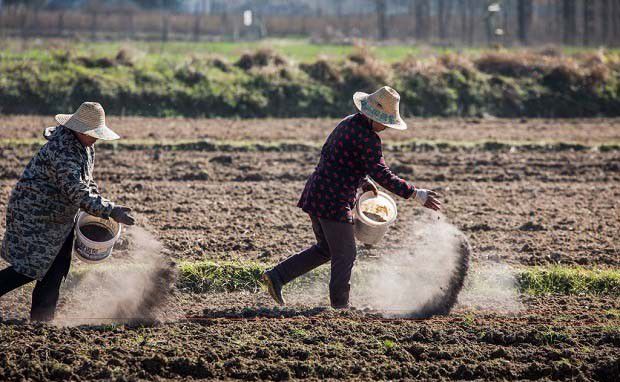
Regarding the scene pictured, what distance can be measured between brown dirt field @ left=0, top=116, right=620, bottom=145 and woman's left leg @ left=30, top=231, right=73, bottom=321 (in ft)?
28.3

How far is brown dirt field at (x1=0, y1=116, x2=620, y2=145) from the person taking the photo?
15641mm

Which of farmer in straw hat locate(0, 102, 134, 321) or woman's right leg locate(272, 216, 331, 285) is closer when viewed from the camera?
farmer in straw hat locate(0, 102, 134, 321)

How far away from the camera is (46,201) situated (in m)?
6.15

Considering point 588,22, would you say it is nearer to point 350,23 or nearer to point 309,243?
point 350,23

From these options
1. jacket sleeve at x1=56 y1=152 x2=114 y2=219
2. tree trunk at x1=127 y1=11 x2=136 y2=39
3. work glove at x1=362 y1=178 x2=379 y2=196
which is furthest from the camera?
tree trunk at x1=127 y1=11 x2=136 y2=39

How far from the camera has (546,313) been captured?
734 centimetres

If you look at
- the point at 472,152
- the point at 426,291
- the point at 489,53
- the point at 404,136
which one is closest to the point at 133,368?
the point at 426,291

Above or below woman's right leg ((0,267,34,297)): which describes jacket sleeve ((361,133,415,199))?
above

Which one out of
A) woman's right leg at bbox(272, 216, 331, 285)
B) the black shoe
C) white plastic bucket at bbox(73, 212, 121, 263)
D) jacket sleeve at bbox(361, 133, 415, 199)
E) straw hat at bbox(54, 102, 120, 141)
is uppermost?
straw hat at bbox(54, 102, 120, 141)

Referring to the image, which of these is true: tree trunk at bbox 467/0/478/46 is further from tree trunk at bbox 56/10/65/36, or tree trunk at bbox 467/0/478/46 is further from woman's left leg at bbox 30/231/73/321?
woman's left leg at bbox 30/231/73/321

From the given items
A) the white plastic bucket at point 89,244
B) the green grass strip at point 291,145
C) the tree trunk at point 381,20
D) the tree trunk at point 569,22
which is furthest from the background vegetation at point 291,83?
the tree trunk at point 381,20

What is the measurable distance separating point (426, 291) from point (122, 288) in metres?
2.74

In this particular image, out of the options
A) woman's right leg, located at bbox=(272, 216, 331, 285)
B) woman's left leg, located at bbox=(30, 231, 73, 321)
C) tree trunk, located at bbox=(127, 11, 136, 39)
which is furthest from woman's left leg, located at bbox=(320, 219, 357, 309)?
tree trunk, located at bbox=(127, 11, 136, 39)

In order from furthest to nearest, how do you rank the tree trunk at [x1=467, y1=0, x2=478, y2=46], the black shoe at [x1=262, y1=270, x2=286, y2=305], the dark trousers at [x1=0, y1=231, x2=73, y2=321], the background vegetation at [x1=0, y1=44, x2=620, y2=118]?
1. the tree trunk at [x1=467, y1=0, x2=478, y2=46]
2. the background vegetation at [x1=0, y1=44, x2=620, y2=118]
3. the black shoe at [x1=262, y1=270, x2=286, y2=305]
4. the dark trousers at [x1=0, y1=231, x2=73, y2=321]
